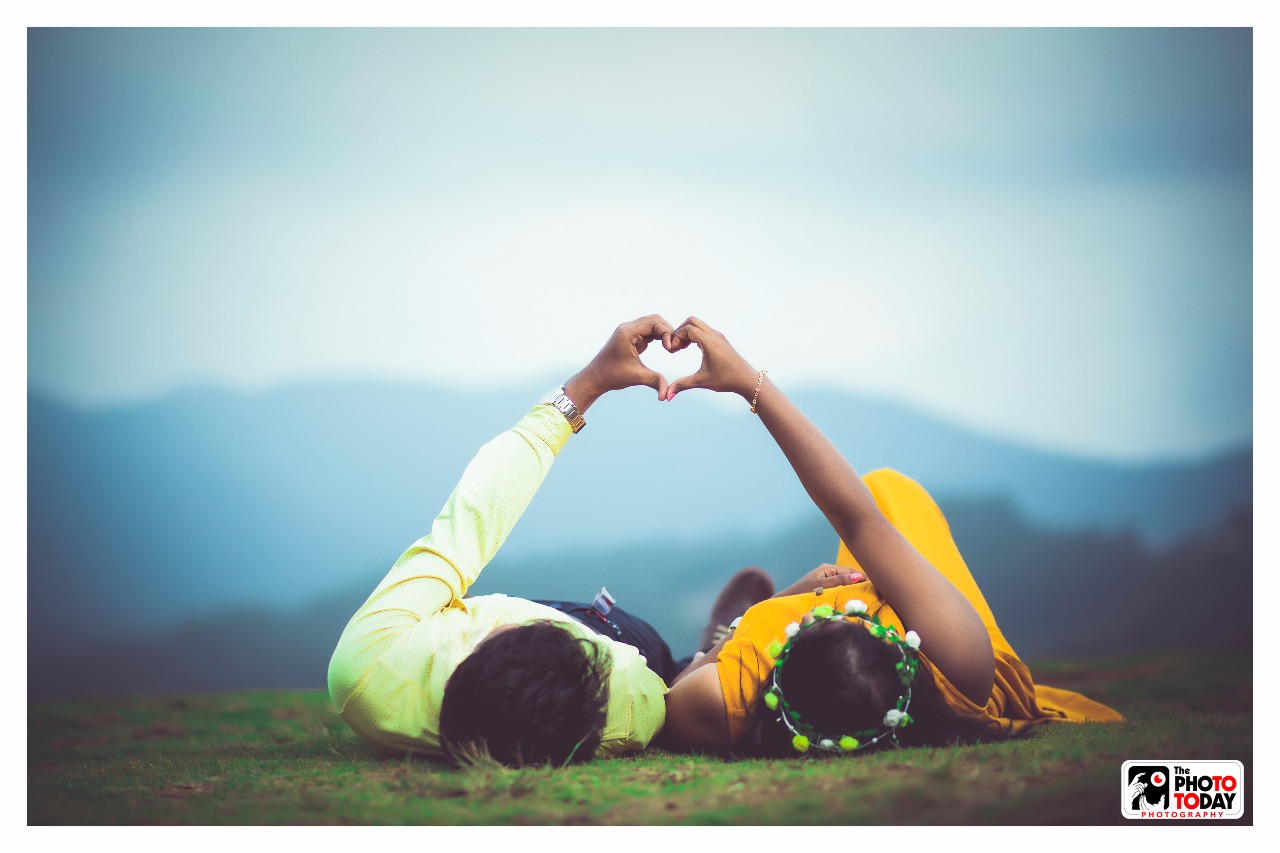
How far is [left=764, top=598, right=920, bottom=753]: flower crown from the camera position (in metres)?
1.70

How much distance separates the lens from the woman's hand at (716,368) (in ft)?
6.38

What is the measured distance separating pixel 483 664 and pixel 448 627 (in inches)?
5.7

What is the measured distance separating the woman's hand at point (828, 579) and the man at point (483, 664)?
0.58 meters

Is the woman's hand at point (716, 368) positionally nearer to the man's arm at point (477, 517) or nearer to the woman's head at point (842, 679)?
the man's arm at point (477, 517)

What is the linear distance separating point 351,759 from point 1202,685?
238cm

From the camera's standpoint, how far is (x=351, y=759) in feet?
6.42

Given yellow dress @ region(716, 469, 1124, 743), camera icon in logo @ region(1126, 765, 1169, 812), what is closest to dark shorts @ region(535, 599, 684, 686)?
yellow dress @ region(716, 469, 1124, 743)

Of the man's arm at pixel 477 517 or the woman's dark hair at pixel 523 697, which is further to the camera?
the man's arm at pixel 477 517

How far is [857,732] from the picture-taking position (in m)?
1.73

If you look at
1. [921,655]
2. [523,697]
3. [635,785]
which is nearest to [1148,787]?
[921,655]

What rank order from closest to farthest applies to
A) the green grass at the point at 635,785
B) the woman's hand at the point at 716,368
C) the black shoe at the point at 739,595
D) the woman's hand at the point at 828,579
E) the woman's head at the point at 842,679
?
the green grass at the point at 635,785 → the woman's head at the point at 842,679 → the woman's hand at the point at 716,368 → the woman's hand at the point at 828,579 → the black shoe at the point at 739,595

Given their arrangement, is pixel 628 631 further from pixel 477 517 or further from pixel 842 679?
pixel 842 679

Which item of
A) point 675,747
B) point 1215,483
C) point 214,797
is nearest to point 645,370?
point 675,747

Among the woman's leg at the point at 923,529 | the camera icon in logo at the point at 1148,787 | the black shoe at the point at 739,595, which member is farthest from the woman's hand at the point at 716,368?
the black shoe at the point at 739,595
